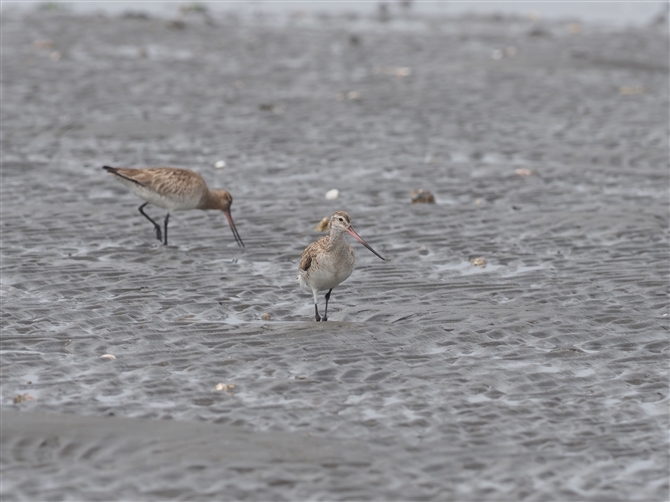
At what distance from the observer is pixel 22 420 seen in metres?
7.68

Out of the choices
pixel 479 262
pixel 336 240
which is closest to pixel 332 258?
pixel 336 240

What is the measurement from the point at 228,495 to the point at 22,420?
1749mm

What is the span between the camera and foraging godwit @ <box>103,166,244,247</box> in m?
12.9

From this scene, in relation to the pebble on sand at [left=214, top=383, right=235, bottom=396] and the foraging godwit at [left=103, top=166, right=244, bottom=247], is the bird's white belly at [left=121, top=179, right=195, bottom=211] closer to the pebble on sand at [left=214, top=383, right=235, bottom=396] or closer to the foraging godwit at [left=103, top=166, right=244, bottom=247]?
the foraging godwit at [left=103, top=166, right=244, bottom=247]

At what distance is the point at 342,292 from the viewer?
11227mm

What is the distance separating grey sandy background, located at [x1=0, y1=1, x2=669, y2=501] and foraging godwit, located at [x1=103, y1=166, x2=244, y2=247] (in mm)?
446

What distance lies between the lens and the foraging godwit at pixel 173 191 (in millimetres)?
12867

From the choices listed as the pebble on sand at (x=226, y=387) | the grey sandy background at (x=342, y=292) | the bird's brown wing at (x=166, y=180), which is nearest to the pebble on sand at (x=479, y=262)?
the grey sandy background at (x=342, y=292)

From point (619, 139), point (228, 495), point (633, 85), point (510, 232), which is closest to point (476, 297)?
point (510, 232)

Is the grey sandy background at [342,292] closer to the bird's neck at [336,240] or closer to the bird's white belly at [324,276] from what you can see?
the bird's white belly at [324,276]

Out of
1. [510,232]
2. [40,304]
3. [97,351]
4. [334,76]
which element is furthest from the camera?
[334,76]

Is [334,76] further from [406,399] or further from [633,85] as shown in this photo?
[406,399]

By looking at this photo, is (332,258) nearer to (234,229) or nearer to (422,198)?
(234,229)

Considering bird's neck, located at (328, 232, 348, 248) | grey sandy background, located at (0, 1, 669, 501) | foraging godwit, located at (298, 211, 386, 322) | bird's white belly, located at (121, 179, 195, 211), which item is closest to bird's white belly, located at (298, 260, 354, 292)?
foraging godwit, located at (298, 211, 386, 322)
